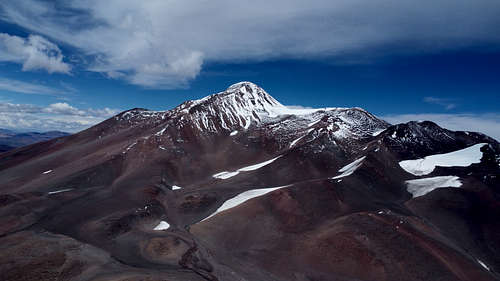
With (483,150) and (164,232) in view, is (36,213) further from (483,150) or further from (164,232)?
(483,150)

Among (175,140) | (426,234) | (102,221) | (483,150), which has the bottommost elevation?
(426,234)

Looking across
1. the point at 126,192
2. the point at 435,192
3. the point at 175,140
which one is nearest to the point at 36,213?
the point at 126,192

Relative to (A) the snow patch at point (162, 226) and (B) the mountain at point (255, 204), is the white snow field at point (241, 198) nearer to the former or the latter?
(B) the mountain at point (255, 204)

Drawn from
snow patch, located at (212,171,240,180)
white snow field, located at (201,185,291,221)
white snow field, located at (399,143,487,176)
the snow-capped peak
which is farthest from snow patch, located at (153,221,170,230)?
white snow field, located at (399,143,487,176)

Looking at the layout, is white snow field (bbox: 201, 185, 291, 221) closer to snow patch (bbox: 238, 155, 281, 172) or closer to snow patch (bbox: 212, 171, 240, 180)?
snow patch (bbox: 212, 171, 240, 180)

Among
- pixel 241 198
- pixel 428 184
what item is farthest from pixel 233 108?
pixel 428 184
